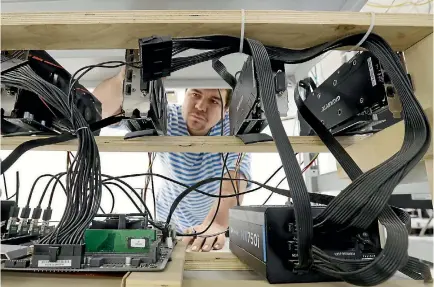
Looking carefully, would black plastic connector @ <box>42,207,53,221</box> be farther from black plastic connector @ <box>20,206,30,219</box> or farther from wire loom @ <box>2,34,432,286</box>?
wire loom @ <box>2,34,432,286</box>

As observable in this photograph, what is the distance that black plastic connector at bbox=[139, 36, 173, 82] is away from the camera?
453mm

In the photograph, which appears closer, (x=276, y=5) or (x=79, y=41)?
(x=79, y=41)

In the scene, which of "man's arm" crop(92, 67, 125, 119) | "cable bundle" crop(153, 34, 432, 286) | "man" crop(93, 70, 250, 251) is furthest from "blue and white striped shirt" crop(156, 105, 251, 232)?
"cable bundle" crop(153, 34, 432, 286)

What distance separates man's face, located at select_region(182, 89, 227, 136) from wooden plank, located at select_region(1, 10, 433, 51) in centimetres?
75

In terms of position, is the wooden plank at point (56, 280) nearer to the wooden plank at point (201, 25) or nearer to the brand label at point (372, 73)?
the wooden plank at point (201, 25)

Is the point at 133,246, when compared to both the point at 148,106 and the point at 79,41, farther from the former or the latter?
the point at 79,41

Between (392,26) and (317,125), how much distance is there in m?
0.20

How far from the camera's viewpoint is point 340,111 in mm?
593

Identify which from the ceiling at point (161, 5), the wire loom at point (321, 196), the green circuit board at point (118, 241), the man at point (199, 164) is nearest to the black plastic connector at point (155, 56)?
the wire loom at point (321, 196)

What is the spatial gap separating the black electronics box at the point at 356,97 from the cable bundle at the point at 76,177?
45 cm

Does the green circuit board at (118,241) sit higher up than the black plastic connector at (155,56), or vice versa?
the black plastic connector at (155,56)

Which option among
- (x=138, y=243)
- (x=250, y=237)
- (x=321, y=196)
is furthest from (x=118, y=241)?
(x=321, y=196)

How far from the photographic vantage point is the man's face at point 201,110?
4.25 ft

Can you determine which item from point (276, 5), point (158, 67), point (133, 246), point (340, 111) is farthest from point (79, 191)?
point (276, 5)
